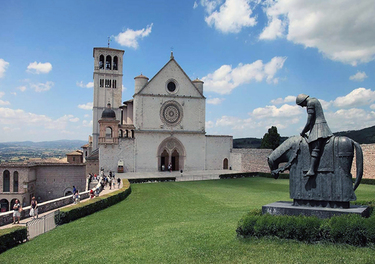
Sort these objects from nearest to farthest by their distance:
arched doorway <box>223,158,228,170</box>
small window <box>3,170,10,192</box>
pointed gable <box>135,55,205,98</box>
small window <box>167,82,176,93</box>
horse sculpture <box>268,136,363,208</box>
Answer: horse sculpture <box>268,136,363,208</box> → small window <box>3,170,10,192</box> → pointed gable <box>135,55,205,98</box> → small window <box>167,82,176,93</box> → arched doorway <box>223,158,228,170</box>

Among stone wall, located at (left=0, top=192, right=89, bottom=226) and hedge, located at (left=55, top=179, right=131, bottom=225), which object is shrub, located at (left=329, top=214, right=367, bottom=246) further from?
stone wall, located at (left=0, top=192, right=89, bottom=226)

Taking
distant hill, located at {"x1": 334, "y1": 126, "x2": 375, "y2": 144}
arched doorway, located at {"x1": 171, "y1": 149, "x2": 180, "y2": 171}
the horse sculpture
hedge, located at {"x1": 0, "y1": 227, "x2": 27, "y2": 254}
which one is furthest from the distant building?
distant hill, located at {"x1": 334, "y1": 126, "x2": 375, "y2": 144}

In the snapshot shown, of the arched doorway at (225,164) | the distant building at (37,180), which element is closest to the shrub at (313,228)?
the distant building at (37,180)

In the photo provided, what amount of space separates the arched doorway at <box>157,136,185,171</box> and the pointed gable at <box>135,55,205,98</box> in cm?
665

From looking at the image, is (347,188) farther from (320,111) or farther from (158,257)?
(158,257)

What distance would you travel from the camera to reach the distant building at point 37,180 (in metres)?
38.6

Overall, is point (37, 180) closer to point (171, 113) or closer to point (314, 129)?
point (171, 113)

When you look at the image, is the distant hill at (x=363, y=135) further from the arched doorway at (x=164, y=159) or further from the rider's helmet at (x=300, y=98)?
the rider's helmet at (x=300, y=98)

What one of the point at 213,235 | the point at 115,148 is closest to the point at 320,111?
the point at 213,235

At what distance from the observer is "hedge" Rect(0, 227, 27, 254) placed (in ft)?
40.5

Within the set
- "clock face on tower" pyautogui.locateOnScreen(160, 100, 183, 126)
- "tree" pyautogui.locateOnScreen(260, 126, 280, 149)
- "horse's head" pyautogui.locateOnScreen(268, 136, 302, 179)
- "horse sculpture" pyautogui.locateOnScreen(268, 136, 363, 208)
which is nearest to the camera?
"horse sculpture" pyautogui.locateOnScreen(268, 136, 363, 208)

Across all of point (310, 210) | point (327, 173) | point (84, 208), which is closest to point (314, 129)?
point (327, 173)

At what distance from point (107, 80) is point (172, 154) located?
21.1 metres

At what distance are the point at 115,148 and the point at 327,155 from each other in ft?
117
